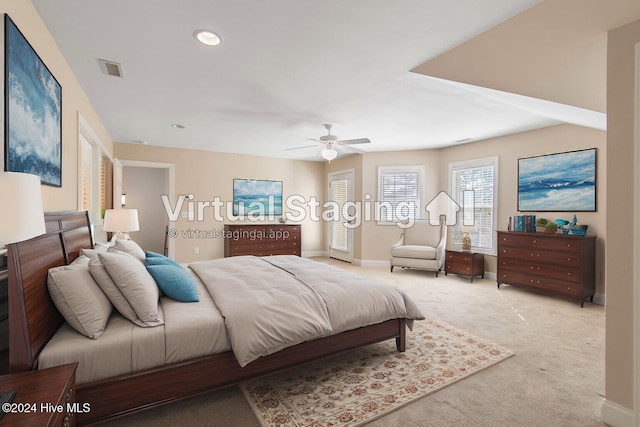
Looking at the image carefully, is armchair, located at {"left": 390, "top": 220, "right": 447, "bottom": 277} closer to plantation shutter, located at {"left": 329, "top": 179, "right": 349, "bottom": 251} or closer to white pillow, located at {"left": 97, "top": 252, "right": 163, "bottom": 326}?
plantation shutter, located at {"left": 329, "top": 179, "right": 349, "bottom": 251}

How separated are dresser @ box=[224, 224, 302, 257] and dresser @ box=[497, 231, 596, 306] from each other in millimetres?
3961

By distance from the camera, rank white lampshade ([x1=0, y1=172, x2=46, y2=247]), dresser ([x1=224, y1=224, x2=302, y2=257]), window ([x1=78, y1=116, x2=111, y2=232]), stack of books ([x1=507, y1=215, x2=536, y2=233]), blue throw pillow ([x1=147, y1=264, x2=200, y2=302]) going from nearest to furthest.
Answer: white lampshade ([x1=0, y1=172, x2=46, y2=247])
blue throw pillow ([x1=147, y1=264, x2=200, y2=302])
window ([x1=78, y1=116, x2=111, y2=232])
stack of books ([x1=507, y1=215, x2=536, y2=233])
dresser ([x1=224, y1=224, x2=302, y2=257])

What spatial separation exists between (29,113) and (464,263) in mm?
5750

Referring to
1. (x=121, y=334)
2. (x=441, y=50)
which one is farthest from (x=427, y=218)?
(x=121, y=334)

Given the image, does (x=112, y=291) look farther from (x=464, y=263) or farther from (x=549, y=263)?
(x=464, y=263)

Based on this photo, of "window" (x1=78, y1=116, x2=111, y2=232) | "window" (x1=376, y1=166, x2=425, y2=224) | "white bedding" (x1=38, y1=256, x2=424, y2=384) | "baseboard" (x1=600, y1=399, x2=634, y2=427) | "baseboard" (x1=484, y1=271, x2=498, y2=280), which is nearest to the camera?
"white bedding" (x1=38, y1=256, x2=424, y2=384)

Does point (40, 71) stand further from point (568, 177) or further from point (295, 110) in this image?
point (568, 177)

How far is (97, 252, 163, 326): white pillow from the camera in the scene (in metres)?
1.79

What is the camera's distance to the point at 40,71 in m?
2.01

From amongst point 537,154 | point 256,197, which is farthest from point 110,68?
point 537,154

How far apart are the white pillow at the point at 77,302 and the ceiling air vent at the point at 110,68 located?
192cm

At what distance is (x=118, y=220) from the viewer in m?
3.85

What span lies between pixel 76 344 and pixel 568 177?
5.74 meters

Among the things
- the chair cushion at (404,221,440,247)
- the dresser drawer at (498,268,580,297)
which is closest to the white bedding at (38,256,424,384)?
the dresser drawer at (498,268,580,297)
